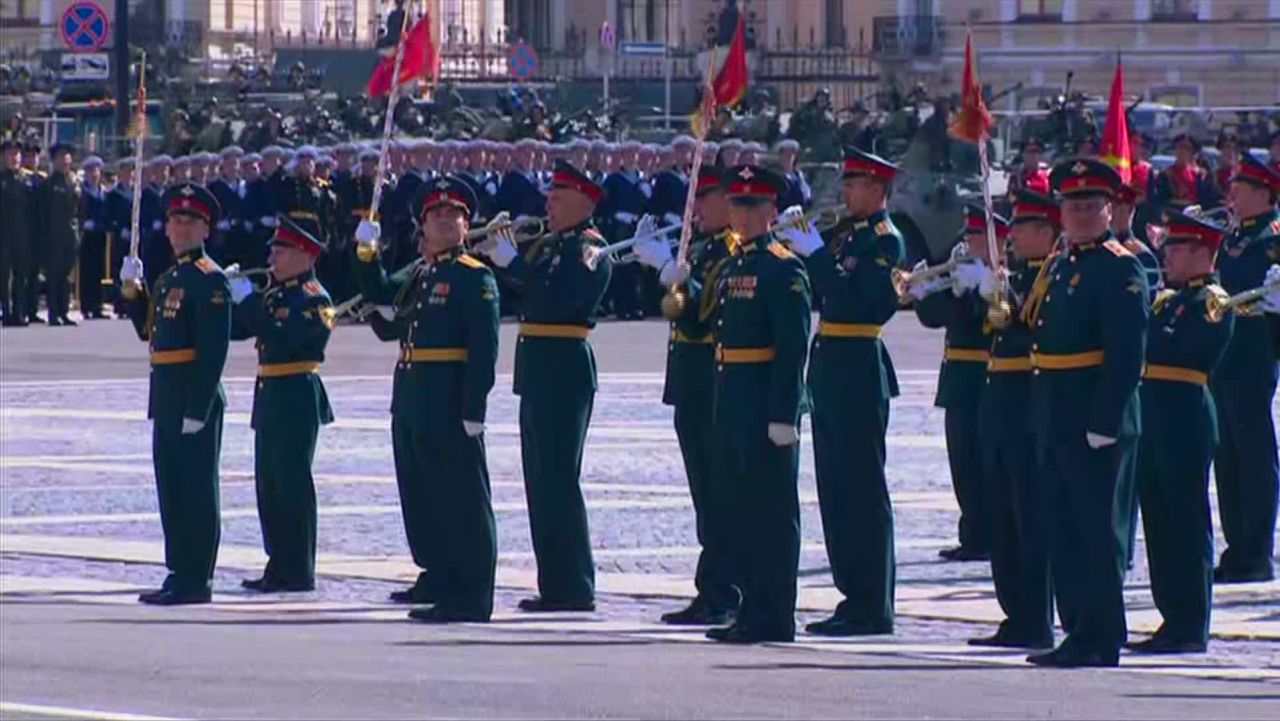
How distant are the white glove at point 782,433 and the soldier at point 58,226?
20.2 meters

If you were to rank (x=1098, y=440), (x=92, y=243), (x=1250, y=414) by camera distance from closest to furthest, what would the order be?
(x=1098, y=440), (x=1250, y=414), (x=92, y=243)

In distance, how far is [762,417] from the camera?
12742mm

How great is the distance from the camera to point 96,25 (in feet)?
117

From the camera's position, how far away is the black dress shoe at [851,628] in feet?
42.4

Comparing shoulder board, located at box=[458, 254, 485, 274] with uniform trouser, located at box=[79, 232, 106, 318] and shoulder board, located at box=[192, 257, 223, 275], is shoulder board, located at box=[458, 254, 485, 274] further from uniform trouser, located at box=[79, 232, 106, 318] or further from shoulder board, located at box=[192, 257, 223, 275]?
uniform trouser, located at box=[79, 232, 106, 318]

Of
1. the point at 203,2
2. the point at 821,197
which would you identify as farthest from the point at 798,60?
the point at 821,197

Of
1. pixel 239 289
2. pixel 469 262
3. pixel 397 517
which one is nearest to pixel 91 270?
pixel 397 517

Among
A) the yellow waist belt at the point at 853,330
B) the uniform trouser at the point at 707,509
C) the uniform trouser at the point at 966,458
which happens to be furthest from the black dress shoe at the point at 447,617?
the uniform trouser at the point at 966,458

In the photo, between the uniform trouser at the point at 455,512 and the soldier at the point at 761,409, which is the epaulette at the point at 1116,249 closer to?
the soldier at the point at 761,409

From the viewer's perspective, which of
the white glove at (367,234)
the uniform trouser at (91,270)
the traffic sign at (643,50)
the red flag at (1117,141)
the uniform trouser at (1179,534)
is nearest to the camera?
the uniform trouser at (1179,534)

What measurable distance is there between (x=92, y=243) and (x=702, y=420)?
20.8 m

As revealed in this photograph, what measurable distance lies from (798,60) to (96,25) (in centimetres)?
2454

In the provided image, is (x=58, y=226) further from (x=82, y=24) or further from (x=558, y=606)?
(x=558, y=606)

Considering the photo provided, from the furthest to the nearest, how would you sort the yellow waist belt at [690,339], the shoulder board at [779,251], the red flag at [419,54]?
the red flag at [419,54] < the yellow waist belt at [690,339] < the shoulder board at [779,251]
